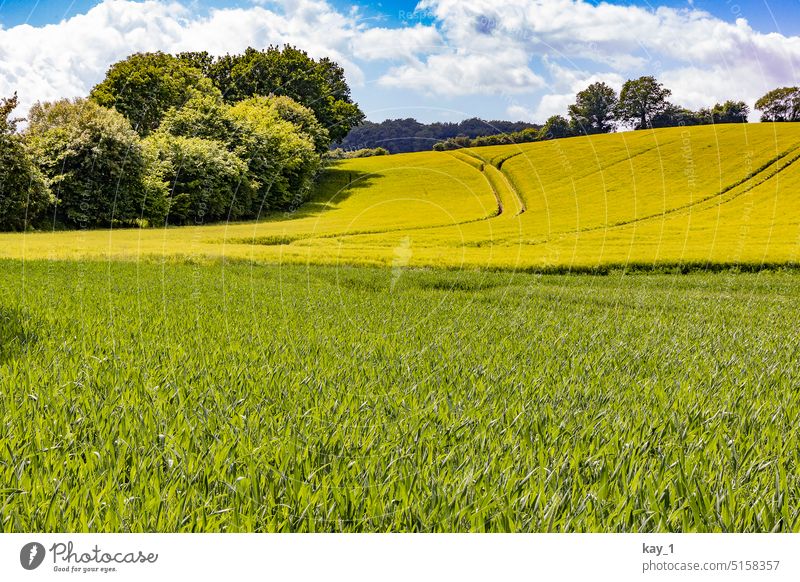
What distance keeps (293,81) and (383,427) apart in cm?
3159

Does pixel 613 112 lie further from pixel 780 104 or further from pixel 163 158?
Result: pixel 780 104

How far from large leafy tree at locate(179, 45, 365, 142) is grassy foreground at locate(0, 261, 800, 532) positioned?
488 inches

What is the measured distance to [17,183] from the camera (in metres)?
45.1

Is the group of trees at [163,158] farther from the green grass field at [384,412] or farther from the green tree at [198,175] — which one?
the green grass field at [384,412]

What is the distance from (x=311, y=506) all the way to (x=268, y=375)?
3036 mm

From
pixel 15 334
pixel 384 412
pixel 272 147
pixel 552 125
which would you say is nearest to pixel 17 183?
pixel 272 147

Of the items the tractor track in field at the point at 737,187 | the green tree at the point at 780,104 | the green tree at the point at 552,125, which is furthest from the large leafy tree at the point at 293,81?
the green tree at the point at 780,104

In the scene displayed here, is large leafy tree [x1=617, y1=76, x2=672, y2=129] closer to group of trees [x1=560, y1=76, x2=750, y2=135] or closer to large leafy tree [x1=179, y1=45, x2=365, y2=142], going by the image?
group of trees [x1=560, y1=76, x2=750, y2=135]

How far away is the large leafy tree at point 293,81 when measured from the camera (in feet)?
109

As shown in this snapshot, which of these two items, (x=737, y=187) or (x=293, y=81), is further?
(x=737, y=187)

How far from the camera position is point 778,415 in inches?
210

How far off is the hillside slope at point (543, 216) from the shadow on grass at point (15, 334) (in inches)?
526

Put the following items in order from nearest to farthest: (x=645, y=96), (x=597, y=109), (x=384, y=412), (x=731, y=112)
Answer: (x=384, y=412) → (x=597, y=109) → (x=645, y=96) → (x=731, y=112)

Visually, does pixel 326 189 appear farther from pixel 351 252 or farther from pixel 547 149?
pixel 351 252
